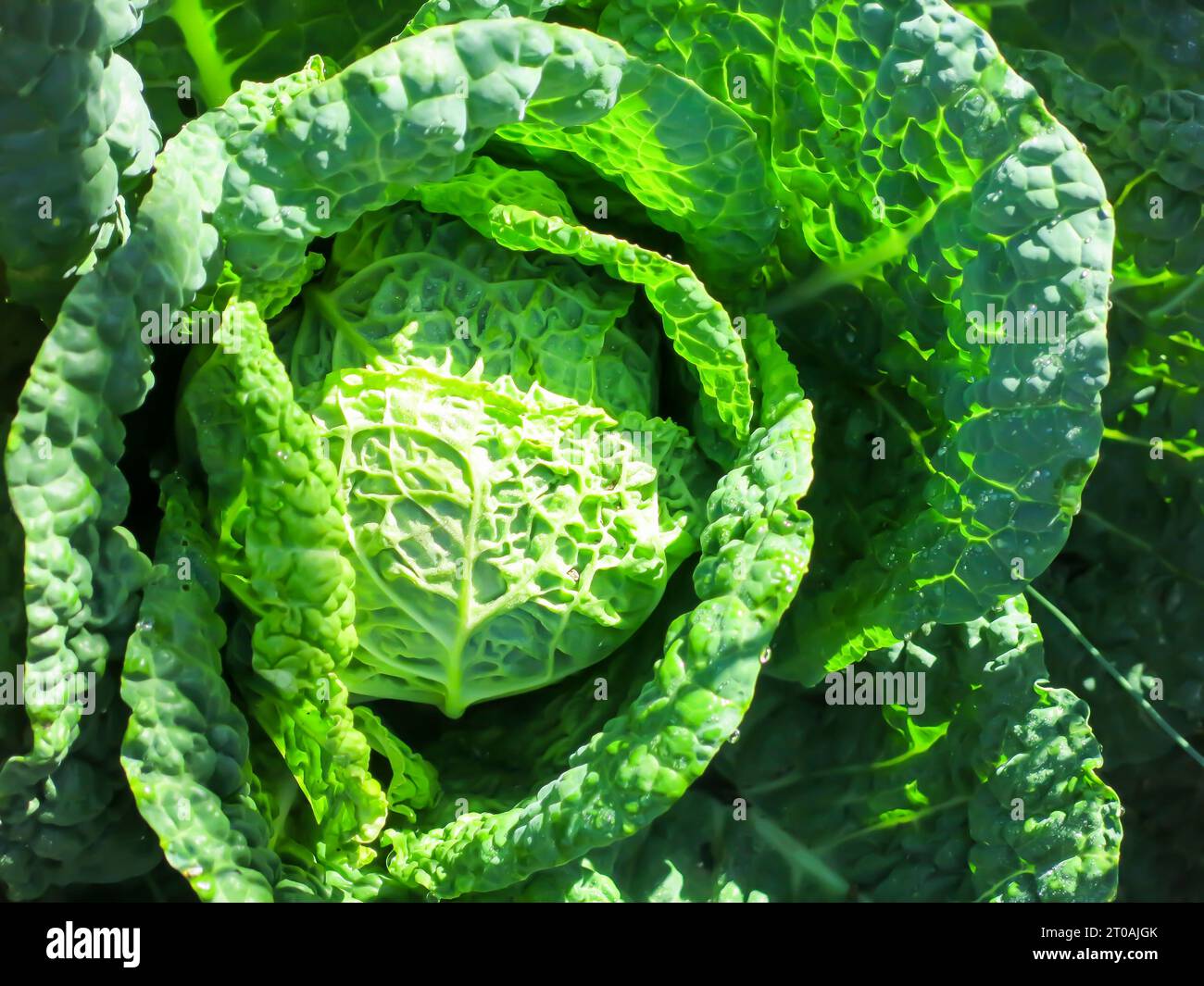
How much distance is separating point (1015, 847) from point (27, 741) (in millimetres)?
2026

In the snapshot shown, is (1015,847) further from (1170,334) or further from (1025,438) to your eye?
(1170,334)

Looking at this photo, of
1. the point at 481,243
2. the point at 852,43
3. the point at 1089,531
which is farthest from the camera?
the point at 1089,531

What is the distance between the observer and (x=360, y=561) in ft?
8.43

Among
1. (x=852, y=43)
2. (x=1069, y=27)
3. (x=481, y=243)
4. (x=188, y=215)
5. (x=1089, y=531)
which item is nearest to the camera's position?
(x=188, y=215)

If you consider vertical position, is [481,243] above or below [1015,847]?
above

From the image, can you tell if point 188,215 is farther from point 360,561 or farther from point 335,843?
point 335,843

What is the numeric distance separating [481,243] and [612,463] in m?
0.54

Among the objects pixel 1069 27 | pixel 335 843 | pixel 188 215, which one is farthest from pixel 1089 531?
pixel 188 215

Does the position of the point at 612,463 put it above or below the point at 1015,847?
above

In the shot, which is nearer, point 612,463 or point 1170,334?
point 612,463

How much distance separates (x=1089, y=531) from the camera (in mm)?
3395

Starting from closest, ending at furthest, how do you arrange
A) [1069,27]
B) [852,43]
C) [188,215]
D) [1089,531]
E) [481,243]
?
1. [188,215]
2. [852,43]
3. [481,243]
4. [1069,27]
5. [1089,531]
